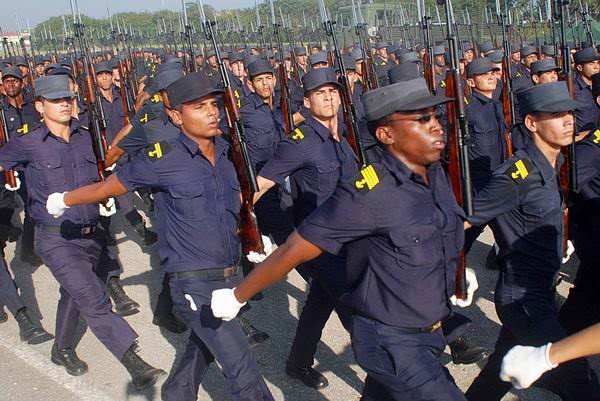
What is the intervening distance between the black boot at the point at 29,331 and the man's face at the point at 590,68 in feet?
19.1

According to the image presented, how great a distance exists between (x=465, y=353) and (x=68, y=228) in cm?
260

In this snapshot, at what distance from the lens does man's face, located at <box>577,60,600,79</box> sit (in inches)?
304

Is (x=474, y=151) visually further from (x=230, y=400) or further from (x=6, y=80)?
(x=6, y=80)

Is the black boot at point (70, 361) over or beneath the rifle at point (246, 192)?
beneath

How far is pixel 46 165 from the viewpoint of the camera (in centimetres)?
482

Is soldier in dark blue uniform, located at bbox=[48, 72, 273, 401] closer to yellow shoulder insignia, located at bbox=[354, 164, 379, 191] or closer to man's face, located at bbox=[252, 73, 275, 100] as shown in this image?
yellow shoulder insignia, located at bbox=[354, 164, 379, 191]

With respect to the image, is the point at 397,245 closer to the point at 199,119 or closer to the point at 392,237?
the point at 392,237

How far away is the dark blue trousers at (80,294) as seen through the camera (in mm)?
4562

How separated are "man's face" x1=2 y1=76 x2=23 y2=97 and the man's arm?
18.1ft

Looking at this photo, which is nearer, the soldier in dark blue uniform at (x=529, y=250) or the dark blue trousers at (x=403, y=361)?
the dark blue trousers at (x=403, y=361)

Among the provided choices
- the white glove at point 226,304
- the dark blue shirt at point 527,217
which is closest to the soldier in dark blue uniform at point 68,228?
the white glove at point 226,304

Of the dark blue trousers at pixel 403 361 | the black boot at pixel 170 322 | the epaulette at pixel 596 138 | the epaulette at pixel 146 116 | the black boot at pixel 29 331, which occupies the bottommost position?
the black boot at pixel 170 322

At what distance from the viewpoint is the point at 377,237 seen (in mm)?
2715

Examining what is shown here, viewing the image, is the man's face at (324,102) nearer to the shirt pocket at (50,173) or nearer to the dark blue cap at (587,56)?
the shirt pocket at (50,173)
